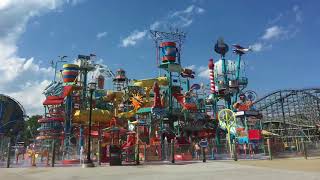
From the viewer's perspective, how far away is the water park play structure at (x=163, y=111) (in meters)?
44.0

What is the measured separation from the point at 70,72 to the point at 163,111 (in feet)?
64.9

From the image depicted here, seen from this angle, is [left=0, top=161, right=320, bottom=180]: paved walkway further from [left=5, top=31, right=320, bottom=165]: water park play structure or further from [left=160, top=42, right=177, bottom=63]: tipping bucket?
[left=160, top=42, right=177, bottom=63]: tipping bucket

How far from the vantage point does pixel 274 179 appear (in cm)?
1477

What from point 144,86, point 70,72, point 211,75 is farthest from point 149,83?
point 70,72

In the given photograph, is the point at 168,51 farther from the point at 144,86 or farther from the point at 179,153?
the point at 179,153

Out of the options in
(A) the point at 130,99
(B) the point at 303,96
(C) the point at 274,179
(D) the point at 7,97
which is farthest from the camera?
(D) the point at 7,97

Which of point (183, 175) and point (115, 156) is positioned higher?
point (115, 156)

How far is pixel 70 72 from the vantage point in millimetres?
56281

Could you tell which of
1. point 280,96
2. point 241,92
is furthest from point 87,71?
point 280,96

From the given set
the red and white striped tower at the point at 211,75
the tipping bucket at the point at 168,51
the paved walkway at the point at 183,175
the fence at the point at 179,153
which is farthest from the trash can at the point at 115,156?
the red and white striped tower at the point at 211,75

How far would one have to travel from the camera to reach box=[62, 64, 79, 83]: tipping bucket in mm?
56125

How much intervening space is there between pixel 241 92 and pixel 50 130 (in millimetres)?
32444

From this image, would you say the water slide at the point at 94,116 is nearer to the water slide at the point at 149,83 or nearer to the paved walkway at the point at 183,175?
the water slide at the point at 149,83

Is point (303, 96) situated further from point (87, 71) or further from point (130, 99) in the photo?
point (87, 71)
